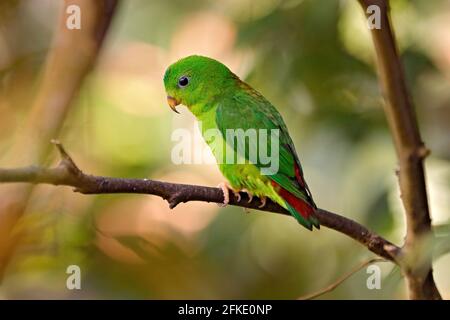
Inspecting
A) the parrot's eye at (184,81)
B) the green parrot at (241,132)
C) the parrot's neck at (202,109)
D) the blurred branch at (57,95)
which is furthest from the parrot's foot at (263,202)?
the blurred branch at (57,95)

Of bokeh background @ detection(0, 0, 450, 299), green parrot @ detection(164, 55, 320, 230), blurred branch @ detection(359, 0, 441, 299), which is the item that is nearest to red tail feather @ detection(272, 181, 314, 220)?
green parrot @ detection(164, 55, 320, 230)

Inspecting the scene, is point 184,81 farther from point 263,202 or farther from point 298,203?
point 298,203

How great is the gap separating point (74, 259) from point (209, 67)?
0.62 metres

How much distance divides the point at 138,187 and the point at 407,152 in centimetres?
45

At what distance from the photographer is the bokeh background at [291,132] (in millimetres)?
2010

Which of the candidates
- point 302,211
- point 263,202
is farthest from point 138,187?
point 263,202

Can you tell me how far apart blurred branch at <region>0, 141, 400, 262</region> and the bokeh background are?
0.59 metres

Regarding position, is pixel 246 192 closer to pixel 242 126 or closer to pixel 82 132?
pixel 242 126

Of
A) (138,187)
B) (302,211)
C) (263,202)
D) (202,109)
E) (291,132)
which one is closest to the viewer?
(138,187)

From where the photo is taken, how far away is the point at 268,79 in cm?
217

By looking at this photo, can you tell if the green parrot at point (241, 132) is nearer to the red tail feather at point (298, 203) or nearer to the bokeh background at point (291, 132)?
the red tail feather at point (298, 203)

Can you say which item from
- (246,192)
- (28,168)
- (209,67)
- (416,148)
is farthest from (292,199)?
(28,168)

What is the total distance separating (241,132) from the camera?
1754mm

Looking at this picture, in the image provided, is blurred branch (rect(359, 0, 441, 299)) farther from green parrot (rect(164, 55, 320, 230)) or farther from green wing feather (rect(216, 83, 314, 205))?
green wing feather (rect(216, 83, 314, 205))
